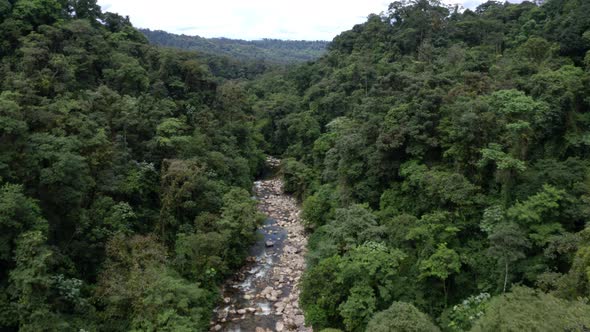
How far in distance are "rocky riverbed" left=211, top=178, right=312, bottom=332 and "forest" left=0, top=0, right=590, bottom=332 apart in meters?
1.03

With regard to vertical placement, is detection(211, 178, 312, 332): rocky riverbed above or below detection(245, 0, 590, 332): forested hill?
below

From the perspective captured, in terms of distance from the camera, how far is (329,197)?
89.9 feet

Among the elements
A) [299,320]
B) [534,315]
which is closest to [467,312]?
[534,315]

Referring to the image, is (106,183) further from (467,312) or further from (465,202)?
(467,312)

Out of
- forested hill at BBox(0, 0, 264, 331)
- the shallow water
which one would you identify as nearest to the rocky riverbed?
the shallow water

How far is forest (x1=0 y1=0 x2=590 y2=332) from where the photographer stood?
13891 millimetres

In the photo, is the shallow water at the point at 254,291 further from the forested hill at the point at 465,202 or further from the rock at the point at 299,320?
the forested hill at the point at 465,202

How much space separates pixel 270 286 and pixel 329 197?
791 cm

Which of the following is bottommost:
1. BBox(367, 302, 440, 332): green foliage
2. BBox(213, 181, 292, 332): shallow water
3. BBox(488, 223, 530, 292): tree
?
BBox(213, 181, 292, 332): shallow water

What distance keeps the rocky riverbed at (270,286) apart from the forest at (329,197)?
1.03m

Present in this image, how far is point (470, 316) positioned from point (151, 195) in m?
18.1

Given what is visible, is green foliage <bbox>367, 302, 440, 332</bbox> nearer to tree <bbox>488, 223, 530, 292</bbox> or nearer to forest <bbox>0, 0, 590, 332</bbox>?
forest <bbox>0, 0, 590, 332</bbox>

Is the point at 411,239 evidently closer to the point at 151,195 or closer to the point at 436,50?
the point at 151,195

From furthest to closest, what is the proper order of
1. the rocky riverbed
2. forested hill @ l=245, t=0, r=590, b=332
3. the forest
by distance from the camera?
1. the rocky riverbed
2. the forest
3. forested hill @ l=245, t=0, r=590, b=332
